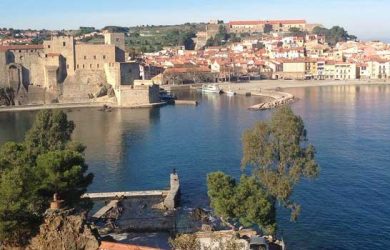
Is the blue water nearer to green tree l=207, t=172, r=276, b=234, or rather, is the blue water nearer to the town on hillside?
green tree l=207, t=172, r=276, b=234

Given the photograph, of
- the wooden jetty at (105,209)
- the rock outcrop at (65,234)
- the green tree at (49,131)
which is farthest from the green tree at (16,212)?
the green tree at (49,131)

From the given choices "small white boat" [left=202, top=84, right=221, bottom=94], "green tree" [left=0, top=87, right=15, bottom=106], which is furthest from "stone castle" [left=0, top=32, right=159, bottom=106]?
"small white boat" [left=202, top=84, right=221, bottom=94]

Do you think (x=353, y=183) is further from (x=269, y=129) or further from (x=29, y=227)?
(x=29, y=227)

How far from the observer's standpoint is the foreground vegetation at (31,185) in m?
9.10

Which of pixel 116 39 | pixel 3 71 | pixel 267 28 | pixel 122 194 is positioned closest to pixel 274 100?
pixel 116 39

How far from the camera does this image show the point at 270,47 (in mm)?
70688

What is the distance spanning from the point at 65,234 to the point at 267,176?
18.0ft

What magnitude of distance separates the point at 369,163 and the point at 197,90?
30737mm

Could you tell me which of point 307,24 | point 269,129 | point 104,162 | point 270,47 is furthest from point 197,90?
point 307,24

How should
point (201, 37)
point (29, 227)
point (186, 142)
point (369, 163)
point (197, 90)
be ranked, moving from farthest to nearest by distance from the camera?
1. point (201, 37)
2. point (197, 90)
3. point (186, 142)
4. point (369, 163)
5. point (29, 227)

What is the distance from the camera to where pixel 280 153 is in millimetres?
12594

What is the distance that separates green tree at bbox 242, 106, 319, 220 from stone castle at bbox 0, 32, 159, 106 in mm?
24844

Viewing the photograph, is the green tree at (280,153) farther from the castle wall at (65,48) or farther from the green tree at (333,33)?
the green tree at (333,33)

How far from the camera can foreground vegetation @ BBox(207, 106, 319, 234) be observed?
445 inches
